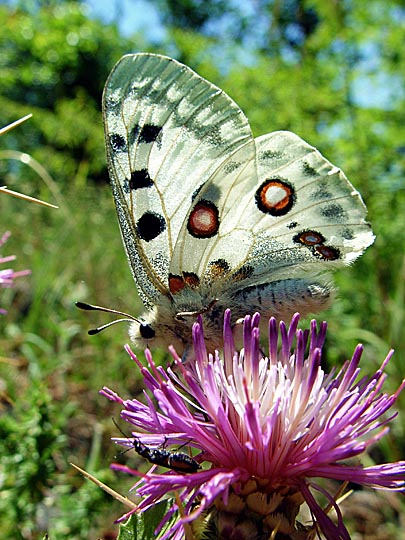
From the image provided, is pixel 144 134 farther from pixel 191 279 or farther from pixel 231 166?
pixel 191 279

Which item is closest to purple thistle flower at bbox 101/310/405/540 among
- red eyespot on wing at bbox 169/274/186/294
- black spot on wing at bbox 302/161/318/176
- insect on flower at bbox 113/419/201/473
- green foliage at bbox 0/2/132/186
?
insect on flower at bbox 113/419/201/473

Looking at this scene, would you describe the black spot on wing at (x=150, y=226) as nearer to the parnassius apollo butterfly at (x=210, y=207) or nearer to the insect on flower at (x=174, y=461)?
the parnassius apollo butterfly at (x=210, y=207)

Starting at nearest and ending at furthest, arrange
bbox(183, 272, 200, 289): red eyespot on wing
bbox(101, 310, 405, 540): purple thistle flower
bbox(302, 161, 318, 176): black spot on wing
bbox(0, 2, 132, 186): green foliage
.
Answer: bbox(101, 310, 405, 540): purple thistle flower
bbox(183, 272, 200, 289): red eyespot on wing
bbox(302, 161, 318, 176): black spot on wing
bbox(0, 2, 132, 186): green foliage

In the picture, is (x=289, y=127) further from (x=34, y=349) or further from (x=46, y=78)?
(x=46, y=78)

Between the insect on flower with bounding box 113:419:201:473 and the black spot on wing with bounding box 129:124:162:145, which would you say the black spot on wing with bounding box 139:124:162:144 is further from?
the insect on flower with bounding box 113:419:201:473

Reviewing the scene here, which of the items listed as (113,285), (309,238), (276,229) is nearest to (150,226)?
(276,229)
